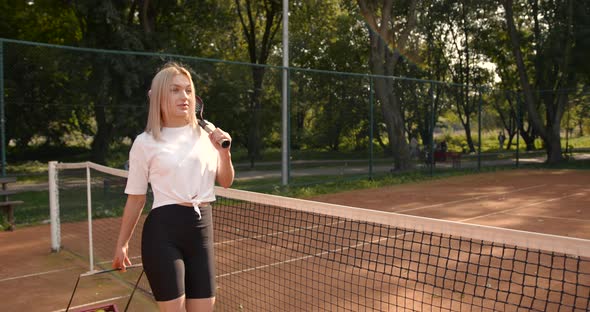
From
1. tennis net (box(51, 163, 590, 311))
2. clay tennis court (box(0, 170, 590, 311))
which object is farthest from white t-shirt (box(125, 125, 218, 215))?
clay tennis court (box(0, 170, 590, 311))

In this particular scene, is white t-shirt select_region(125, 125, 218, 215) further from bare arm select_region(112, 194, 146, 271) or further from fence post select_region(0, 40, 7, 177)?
fence post select_region(0, 40, 7, 177)

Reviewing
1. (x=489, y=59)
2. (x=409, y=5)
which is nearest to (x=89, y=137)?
(x=409, y=5)

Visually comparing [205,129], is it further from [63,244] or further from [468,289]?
[63,244]

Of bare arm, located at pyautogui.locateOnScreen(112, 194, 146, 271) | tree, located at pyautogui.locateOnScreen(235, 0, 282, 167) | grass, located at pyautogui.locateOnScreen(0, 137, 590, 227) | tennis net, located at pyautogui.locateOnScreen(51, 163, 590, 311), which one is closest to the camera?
bare arm, located at pyautogui.locateOnScreen(112, 194, 146, 271)

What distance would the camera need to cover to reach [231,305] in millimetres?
4656

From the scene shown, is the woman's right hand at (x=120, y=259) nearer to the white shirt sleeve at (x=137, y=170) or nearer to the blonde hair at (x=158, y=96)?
the white shirt sleeve at (x=137, y=170)

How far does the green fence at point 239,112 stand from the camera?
34.0ft

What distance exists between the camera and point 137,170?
100 inches

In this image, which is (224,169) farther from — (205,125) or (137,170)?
(137,170)

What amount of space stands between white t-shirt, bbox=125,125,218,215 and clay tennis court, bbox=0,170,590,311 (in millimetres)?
2495

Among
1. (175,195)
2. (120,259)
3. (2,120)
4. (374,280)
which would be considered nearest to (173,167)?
(175,195)

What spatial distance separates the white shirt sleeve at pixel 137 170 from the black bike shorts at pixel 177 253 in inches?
6.5

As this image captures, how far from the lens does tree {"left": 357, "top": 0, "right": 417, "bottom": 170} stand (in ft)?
60.0

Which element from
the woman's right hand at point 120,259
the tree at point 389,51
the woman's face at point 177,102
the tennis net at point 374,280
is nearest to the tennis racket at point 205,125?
the woman's face at point 177,102
